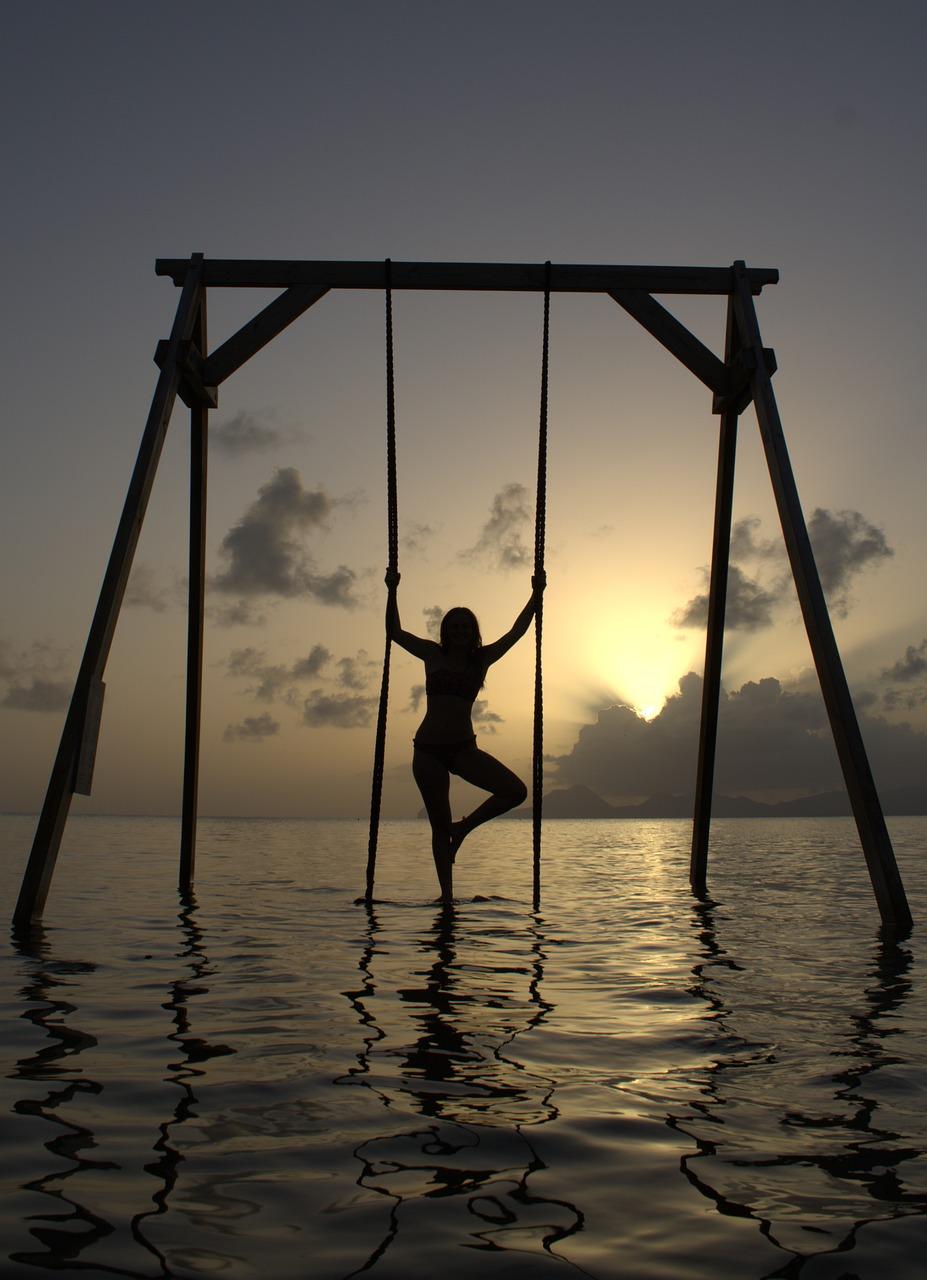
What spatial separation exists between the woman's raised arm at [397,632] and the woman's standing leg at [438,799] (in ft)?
2.37

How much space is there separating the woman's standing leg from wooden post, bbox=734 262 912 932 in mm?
2662

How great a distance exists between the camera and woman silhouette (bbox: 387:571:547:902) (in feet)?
25.7

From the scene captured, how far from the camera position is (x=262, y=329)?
27.0ft

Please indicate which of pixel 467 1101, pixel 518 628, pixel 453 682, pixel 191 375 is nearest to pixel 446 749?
pixel 453 682

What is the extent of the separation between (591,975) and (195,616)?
514cm

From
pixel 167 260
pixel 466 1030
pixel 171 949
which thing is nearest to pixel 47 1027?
pixel 466 1030

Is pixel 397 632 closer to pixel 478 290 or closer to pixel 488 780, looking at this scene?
pixel 488 780

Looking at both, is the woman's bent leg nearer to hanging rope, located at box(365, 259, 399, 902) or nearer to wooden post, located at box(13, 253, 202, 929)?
hanging rope, located at box(365, 259, 399, 902)

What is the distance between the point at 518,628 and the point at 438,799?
1344 mm

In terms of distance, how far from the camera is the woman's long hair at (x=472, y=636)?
7898 millimetres

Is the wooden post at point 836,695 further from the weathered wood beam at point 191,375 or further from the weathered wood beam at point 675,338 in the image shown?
the weathered wood beam at point 191,375

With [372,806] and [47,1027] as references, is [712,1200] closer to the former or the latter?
[47,1027]

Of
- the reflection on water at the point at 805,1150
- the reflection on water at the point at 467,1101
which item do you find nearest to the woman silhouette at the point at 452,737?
the reflection on water at the point at 467,1101

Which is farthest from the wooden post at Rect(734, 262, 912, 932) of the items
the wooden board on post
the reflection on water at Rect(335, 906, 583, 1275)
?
the wooden board on post
